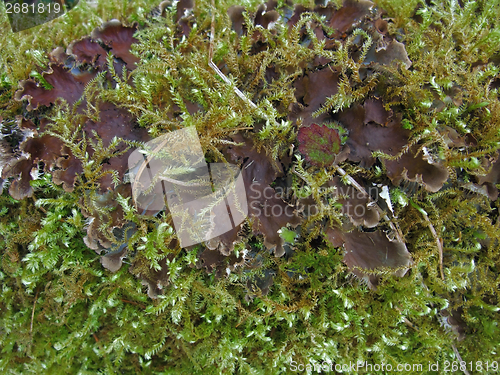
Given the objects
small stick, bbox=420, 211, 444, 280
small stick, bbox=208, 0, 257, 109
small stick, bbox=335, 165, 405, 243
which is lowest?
small stick, bbox=420, 211, 444, 280

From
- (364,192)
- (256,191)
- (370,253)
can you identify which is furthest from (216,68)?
(370,253)

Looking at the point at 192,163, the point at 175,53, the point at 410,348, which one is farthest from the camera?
the point at 410,348

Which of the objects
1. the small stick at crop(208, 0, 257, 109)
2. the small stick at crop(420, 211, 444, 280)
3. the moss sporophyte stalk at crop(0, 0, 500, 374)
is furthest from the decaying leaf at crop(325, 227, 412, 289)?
the small stick at crop(208, 0, 257, 109)

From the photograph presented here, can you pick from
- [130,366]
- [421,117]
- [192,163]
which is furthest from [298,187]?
[130,366]

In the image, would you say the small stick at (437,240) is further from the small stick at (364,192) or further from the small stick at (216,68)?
the small stick at (216,68)

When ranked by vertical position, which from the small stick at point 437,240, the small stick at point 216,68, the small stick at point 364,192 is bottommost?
the small stick at point 437,240

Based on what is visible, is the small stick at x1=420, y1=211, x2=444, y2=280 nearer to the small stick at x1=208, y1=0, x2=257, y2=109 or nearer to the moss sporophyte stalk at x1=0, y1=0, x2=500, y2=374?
the moss sporophyte stalk at x1=0, y1=0, x2=500, y2=374

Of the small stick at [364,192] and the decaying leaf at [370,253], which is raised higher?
the small stick at [364,192]

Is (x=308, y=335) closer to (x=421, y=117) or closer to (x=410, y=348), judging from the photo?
(x=410, y=348)

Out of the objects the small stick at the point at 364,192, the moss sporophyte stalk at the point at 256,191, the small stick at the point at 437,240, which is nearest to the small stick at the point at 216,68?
the moss sporophyte stalk at the point at 256,191
